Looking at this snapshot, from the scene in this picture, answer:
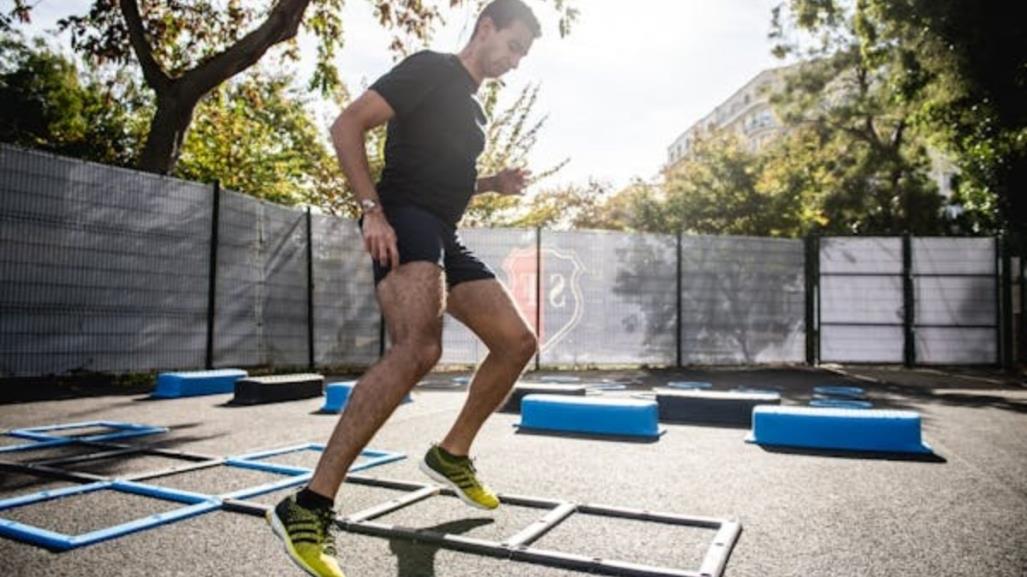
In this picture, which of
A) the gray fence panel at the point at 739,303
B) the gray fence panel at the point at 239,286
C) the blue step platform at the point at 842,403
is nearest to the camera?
the blue step platform at the point at 842,403

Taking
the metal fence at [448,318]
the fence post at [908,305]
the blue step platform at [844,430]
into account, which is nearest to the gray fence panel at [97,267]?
the metal fence at [448,318]

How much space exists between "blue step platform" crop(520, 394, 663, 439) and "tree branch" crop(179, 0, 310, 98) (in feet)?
27.3

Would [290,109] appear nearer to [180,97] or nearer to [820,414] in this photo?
[180,97]

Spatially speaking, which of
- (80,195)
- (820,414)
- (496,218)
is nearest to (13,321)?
(80,195)

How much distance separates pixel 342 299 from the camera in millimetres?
10875

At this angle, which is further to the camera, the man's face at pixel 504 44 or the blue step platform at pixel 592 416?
the blue step platform at pixel 592 416

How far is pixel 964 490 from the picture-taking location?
11.1ft

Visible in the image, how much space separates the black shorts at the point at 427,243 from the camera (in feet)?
7.73

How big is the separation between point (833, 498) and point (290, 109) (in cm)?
2304

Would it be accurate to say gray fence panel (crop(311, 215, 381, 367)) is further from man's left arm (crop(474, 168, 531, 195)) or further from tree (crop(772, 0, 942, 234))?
tree (crop(772, 0, 942, 234))

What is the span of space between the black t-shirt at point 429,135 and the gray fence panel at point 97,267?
6.95 m

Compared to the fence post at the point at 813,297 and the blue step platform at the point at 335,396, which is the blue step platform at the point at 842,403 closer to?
the fence post at the point at 813,297

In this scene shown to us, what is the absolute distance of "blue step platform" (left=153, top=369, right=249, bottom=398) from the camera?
7.32 m

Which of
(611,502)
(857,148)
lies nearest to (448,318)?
(611,502)
